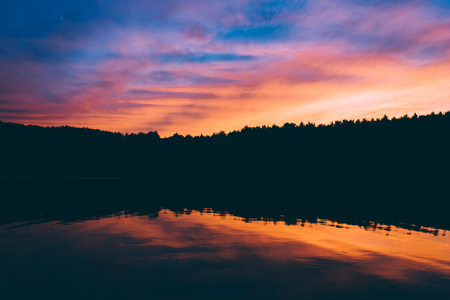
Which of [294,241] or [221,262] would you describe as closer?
[221,262]

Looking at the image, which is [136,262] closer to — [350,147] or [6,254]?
[6,254]

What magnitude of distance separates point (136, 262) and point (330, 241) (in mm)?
14180

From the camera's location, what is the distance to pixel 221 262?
17719 millimetres

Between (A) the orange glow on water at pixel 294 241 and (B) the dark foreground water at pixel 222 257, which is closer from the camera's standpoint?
(B) the dark foreground water at pixel 222 257

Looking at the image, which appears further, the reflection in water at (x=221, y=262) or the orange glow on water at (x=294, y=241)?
the orange glow on water at (x=294, y=241)

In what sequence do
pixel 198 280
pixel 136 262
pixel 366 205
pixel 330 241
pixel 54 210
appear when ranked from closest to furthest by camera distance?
pixel 198 280, pixel 136 262, pixel 330 241, pixel 54 210, pixel 366 205

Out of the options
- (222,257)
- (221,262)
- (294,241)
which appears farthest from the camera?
(294,241)

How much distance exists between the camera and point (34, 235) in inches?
973

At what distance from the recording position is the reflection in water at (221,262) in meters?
13.7

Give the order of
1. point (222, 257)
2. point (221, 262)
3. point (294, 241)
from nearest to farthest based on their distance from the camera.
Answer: point (221, 262) < point (222, 257) < point (294, 241)

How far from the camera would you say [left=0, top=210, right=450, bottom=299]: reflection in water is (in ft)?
45.1

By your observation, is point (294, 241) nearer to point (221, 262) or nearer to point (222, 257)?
point (222, 257)

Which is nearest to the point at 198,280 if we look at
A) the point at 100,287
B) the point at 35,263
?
the point at 100,287

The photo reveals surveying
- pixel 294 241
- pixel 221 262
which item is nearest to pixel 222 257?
pixel 221 262
